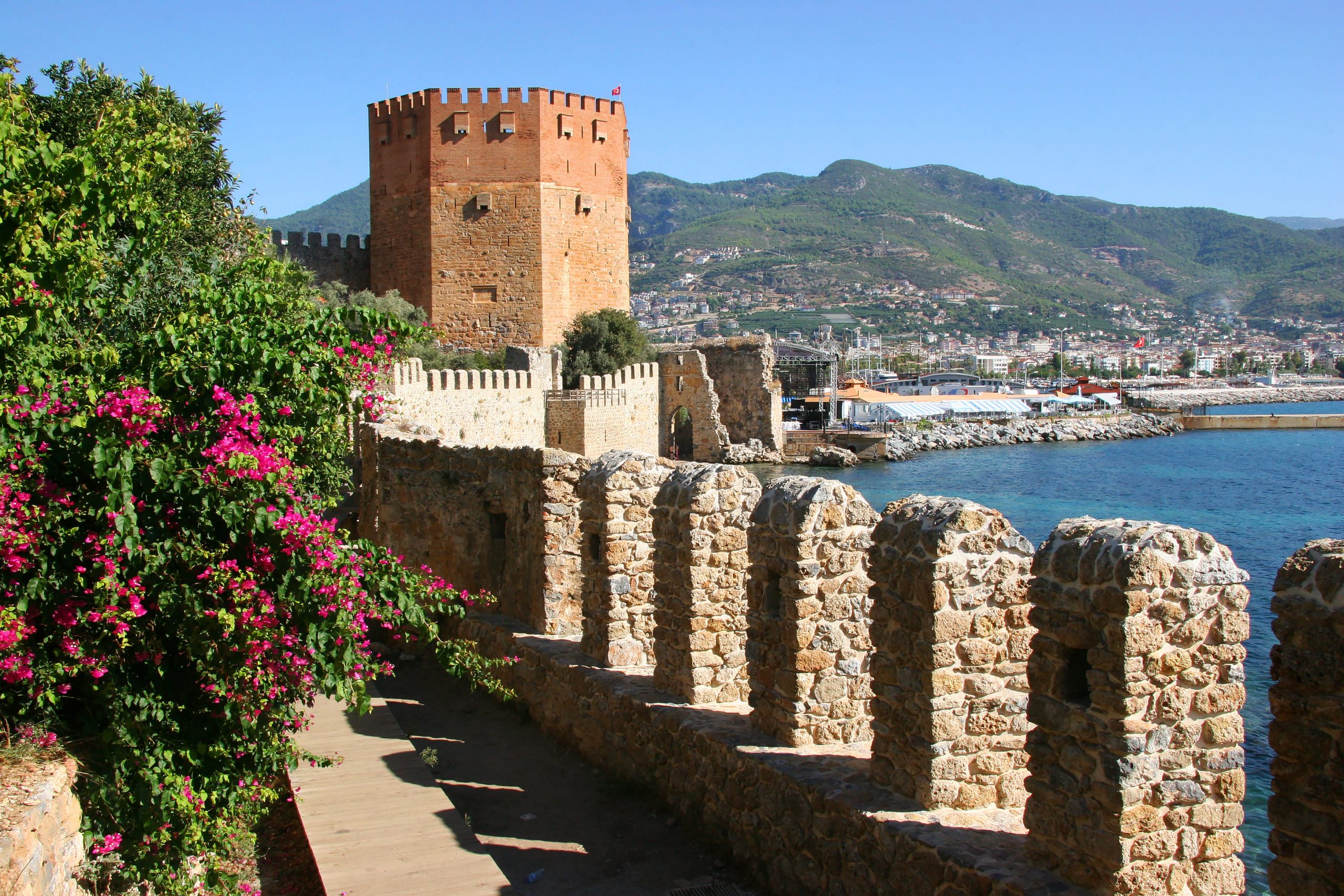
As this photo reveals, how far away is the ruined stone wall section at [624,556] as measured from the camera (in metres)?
7.00

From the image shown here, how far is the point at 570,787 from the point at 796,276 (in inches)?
5552

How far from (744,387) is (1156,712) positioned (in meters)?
39.2

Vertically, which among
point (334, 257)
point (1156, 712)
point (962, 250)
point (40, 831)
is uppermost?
point (962, 250)

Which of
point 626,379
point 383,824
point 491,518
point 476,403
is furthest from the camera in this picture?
point 626,379

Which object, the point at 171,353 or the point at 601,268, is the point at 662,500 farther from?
the point at 601,268

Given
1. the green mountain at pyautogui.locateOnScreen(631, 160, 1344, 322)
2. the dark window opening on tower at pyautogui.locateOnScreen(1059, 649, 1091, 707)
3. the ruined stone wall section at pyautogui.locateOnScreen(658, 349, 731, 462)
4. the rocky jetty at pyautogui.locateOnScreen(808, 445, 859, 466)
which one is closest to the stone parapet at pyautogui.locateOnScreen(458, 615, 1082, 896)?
the dark window opening on tower at pyautogui.locateOnScreen(1059, 649, 1091, 707)

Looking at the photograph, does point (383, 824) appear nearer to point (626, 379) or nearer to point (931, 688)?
point (931, 688)

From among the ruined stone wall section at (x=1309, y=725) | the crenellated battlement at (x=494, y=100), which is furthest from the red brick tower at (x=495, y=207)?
the ruined stone wall section at (x=1309, y=725)

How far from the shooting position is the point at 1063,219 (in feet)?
643

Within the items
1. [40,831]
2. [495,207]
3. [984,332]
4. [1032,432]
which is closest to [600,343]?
[495,207]

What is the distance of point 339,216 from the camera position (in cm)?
15912

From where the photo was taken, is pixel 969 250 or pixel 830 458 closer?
pixel 830 458

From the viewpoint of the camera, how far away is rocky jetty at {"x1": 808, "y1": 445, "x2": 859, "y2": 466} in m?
45.3

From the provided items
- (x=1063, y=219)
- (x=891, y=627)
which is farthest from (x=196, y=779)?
(x=1063, y=219)
